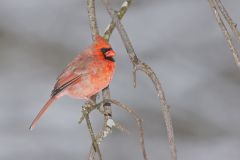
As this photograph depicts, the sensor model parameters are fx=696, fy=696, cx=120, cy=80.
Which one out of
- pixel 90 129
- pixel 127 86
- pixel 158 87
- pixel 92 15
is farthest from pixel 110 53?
pixel 127 86

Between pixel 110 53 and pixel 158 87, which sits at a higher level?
pixel 110 53

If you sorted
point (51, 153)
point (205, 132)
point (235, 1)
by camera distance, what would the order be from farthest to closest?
point (235, 1), point (205, 132), point (51, 153)

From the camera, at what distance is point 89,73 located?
3.99 m

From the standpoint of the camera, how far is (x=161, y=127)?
696 centimetres

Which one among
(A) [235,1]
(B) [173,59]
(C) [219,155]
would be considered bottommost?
(C) [219,155]

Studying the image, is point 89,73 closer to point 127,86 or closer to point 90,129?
point 90,129

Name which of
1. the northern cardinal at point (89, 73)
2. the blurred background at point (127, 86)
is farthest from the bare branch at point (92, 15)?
the blurred background at point (127, 86)

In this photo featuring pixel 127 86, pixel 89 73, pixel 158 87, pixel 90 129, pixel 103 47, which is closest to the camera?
pixel 158 87

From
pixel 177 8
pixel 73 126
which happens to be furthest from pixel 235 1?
pixel 73 126

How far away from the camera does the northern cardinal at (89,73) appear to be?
12.4 feet

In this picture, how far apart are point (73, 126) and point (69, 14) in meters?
1.27

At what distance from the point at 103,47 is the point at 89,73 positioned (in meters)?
0.33

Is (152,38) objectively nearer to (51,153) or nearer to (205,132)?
(205,132)

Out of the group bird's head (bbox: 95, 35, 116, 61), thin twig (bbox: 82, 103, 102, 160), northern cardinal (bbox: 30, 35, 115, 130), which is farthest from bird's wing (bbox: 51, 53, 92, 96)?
thin twig (bbox: 82, 103, 102, 160)
